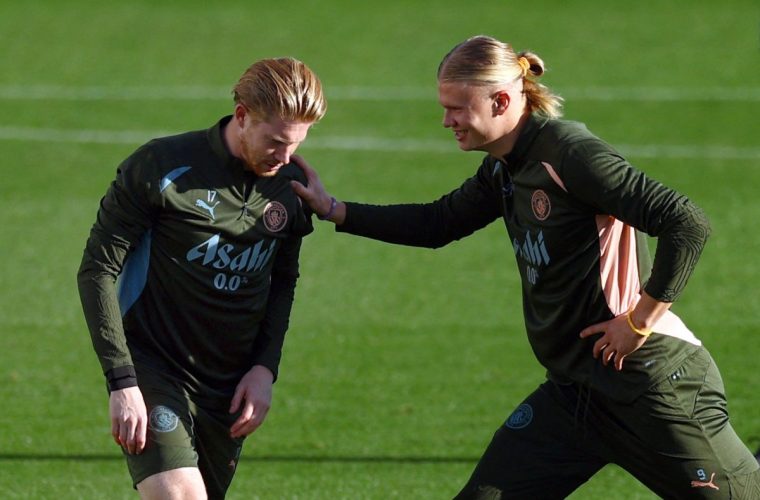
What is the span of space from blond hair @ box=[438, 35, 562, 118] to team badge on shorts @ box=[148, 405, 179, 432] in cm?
165

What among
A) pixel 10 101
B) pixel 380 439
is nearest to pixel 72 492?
pixel 380 439

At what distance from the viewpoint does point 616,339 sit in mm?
5383

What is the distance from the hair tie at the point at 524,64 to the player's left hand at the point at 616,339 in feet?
3.34

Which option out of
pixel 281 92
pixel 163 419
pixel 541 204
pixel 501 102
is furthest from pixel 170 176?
pixel 541 204

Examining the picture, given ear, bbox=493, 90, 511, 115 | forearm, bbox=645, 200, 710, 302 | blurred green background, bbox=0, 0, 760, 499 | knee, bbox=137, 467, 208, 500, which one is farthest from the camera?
blurred green background, bbox=0, 0, 760, 499

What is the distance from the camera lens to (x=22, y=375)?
942 centimetres

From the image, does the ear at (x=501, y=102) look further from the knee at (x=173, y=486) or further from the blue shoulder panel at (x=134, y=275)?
the knee at (x=173, y=486)

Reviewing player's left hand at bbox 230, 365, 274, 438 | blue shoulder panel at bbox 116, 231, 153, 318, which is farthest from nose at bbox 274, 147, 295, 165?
player's left hand at bbox 230, 365, 274, 438

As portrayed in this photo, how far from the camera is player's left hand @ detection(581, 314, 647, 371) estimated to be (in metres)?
5.37

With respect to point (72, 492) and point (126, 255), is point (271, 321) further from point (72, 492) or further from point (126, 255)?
point (72, 492)

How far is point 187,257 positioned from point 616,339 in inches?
66.1

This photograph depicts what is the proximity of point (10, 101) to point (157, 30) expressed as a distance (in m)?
2.82

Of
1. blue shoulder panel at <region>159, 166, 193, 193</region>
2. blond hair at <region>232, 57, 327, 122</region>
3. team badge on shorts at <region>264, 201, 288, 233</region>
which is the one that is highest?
blond hair at <region>232, 57, 327, 122</region>

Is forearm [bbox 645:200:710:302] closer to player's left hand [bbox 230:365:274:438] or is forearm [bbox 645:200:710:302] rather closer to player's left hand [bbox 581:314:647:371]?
player's left hand [bbox 581:314:647:371]
